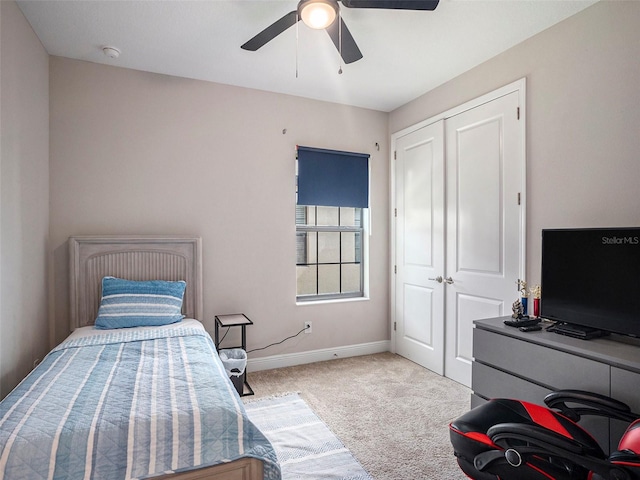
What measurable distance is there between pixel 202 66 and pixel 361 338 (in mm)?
3058

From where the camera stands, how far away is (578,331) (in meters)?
2.05

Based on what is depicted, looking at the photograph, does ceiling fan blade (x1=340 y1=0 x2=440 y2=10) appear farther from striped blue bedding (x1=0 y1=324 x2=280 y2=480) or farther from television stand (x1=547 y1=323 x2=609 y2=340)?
striped blue bedding (x1=0 y1=324 x2=280 y2=480)

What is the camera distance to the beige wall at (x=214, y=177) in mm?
3033

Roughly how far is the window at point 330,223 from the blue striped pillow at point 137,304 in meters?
1.38

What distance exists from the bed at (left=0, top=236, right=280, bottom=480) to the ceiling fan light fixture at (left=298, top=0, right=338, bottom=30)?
74.8 inches

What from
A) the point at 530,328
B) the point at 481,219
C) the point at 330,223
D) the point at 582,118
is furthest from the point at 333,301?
the point at 582,118

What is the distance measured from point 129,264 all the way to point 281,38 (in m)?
2.12

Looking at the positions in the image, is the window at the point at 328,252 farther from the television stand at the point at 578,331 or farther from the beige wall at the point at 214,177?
the television stand at the point at 578,331

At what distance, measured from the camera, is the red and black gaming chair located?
4.09 ft

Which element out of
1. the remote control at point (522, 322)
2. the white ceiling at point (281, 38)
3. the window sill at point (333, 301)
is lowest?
the window sill at point (333, 301)

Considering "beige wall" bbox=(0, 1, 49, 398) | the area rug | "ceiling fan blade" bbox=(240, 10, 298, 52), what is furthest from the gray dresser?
"beige wall" bbox=(0, 1, 49, 398)

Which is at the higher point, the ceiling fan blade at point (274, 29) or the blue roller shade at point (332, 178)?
the ceiling fan blade at point (274, 29)

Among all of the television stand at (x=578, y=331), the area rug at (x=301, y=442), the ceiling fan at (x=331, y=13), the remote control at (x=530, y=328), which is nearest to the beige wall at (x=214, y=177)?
the area rug at (x=301, y=442)

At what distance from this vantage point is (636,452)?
1299mm
